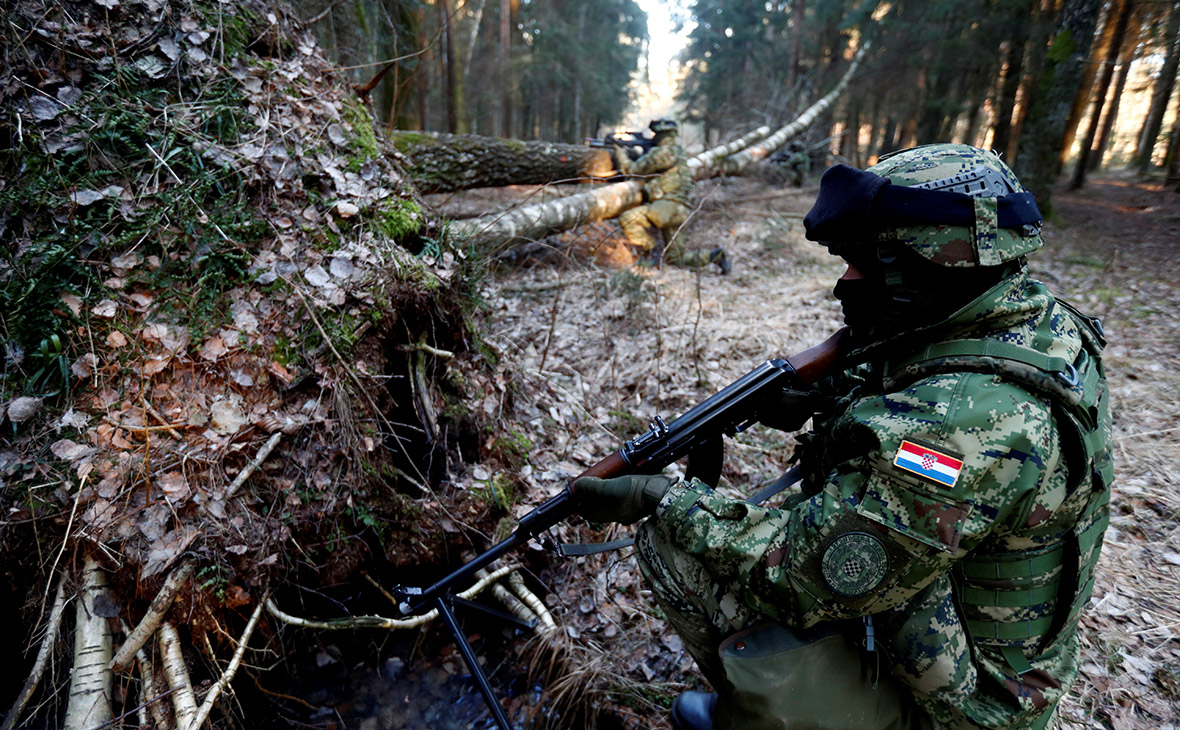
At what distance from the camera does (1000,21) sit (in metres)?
10.7

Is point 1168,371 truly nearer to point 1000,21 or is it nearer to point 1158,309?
point 1158,309

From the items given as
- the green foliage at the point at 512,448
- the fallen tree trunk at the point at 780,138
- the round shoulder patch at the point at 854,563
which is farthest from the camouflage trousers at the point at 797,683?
the fallen tree trunk at the point at 780,138

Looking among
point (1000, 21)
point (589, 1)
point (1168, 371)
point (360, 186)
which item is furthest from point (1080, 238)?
point (589, 1)

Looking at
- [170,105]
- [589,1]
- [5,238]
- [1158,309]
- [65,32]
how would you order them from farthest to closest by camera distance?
[589,1] < [1158,309] < [170,105] < [65,32] < [5,238]

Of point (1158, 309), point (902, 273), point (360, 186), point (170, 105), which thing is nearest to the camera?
point (902, 273)

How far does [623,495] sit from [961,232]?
4.59ft

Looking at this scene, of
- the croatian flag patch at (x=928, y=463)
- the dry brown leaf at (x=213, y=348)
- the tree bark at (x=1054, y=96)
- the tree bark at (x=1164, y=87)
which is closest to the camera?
the croatian flag patch at (x=928, y=463)

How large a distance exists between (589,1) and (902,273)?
26913 mm

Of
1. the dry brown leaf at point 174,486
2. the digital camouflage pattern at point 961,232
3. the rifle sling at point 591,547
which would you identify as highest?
the digital camouflage pattern at point 961,232

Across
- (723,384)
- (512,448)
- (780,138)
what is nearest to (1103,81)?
(780,138)

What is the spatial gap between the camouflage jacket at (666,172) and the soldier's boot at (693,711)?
803 centimetres

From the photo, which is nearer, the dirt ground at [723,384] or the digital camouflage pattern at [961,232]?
the digital camouflage pattern at [961,232]

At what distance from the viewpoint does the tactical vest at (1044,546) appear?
1542 millimetres

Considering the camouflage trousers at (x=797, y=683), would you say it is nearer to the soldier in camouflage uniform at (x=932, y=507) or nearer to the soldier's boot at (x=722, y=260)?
the soldier in camouflage uniform at (x=932, y=507)
